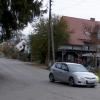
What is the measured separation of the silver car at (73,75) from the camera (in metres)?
27.0

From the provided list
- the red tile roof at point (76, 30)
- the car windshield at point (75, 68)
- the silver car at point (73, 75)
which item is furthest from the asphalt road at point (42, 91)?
the red tile roof at point (76, 30)

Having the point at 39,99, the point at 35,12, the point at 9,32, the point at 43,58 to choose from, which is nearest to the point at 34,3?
the point at 35,12

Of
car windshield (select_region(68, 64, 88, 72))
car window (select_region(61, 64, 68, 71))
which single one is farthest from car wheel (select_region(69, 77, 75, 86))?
car window (select_region(61, 64, 68, 71))

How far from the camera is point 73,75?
2744 centimetres

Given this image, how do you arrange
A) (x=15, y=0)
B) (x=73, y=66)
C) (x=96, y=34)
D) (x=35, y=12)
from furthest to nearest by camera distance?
1. (x=96, y=34)
2. (x=35, y=12)
3. (x=15, y=0)
4. (x=73, y=66)

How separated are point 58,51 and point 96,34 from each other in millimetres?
8877

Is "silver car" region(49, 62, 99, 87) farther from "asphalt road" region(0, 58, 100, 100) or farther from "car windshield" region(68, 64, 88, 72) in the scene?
"asphalt road" region(0, 58, 100, 100)

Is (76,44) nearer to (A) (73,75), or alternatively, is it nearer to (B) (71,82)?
(B) (71,82)

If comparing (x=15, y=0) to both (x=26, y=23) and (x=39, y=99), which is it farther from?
(x=39, y=99)

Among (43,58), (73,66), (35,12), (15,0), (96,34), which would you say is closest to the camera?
(73,66)

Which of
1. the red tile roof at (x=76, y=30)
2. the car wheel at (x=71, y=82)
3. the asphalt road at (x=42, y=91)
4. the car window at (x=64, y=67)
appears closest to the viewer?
the asphalt road at (x=42, y=91)

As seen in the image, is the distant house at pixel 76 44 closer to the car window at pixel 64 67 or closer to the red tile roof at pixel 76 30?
the red tile roof at pixel 76 30

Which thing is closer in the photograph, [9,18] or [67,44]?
[9,18]

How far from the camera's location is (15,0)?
3091 cm
